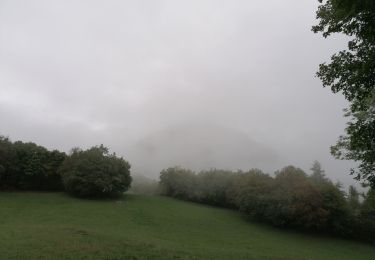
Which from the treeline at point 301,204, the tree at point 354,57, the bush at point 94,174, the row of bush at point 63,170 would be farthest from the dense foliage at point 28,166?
the tree at point 354,57

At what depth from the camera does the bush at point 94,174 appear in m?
50.8

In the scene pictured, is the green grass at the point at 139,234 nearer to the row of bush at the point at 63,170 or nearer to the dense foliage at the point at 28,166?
the row of bush at the point at 63,170

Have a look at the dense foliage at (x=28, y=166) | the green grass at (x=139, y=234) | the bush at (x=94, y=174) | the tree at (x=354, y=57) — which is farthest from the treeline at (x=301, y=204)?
the tree at (x=354, y=57)

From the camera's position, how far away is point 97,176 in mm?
51000

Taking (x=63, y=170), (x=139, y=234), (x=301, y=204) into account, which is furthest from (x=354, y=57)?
(x=63, y=170)

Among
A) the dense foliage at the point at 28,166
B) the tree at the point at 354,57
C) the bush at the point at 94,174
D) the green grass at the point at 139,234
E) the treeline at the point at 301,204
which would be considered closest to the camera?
the tree at the point at 354,57

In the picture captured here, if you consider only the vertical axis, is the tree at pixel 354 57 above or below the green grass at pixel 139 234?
above

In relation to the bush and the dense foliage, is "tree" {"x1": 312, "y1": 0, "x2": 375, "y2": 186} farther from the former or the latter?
the dense foliage

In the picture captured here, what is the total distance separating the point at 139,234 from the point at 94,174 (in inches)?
765

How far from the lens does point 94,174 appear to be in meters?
51.1

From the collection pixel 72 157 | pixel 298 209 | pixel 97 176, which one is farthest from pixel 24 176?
pixel 298 209

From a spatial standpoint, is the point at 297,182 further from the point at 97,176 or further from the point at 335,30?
the point at 335,30

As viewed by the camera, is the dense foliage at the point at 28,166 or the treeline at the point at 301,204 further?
the dense foliage at the point at 28,166

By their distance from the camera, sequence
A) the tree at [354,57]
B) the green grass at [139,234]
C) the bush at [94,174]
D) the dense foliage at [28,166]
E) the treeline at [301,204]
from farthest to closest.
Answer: the dense foliage at [28,166] → the bush at [94,174] → the treeline at [301,204] → the green grass at [139,234] → the tree at [354,57]
